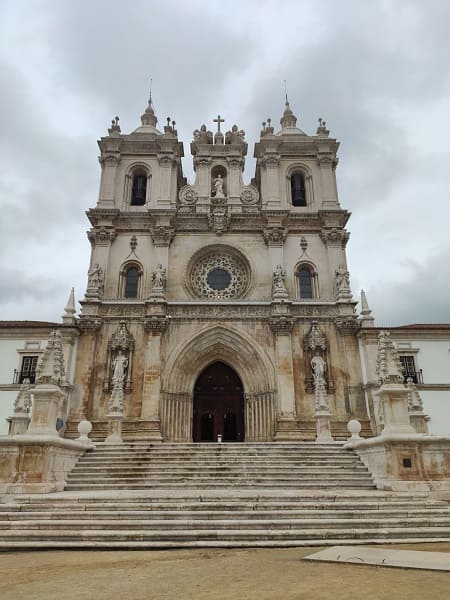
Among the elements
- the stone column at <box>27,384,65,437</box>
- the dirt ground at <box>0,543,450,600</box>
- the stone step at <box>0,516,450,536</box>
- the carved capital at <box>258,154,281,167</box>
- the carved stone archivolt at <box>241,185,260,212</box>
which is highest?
the carved capital at <box>258,154,281,167</box>

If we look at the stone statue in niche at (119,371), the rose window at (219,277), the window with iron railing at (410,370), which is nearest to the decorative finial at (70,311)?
the stone statue in niche at (119,371)

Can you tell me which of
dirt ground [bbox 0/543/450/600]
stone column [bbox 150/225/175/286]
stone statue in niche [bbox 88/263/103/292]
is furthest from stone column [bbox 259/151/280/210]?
dirt ground [bbox 0/543/450/600]

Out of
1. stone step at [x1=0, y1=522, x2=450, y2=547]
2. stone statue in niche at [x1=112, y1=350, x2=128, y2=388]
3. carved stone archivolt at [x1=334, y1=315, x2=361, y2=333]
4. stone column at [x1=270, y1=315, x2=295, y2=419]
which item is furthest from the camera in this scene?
carved stone archivolt at [x1=334, y1=315, x2=361, y2=333]

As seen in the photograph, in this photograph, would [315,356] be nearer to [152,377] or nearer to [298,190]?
[152,377]

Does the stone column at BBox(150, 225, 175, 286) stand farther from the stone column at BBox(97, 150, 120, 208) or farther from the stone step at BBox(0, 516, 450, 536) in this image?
the stone step at BBox(0, 516, 450, 536)

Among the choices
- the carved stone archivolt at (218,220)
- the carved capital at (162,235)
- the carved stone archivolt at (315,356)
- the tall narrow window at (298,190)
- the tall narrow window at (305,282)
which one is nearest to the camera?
the carved stone archivolt at (315,356)

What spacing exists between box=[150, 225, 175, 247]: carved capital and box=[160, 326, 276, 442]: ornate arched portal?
245 inches

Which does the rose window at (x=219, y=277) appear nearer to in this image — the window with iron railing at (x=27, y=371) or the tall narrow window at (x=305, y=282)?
the tall narrow window at (x=305, y=282)

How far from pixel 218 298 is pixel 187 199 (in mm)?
7217

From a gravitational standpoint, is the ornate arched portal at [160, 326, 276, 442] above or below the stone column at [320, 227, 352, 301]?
below

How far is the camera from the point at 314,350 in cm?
2259

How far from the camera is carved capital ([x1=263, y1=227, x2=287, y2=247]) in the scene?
25516 mm

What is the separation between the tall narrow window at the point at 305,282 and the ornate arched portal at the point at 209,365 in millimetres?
4799

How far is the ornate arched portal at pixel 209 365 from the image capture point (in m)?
21.6
